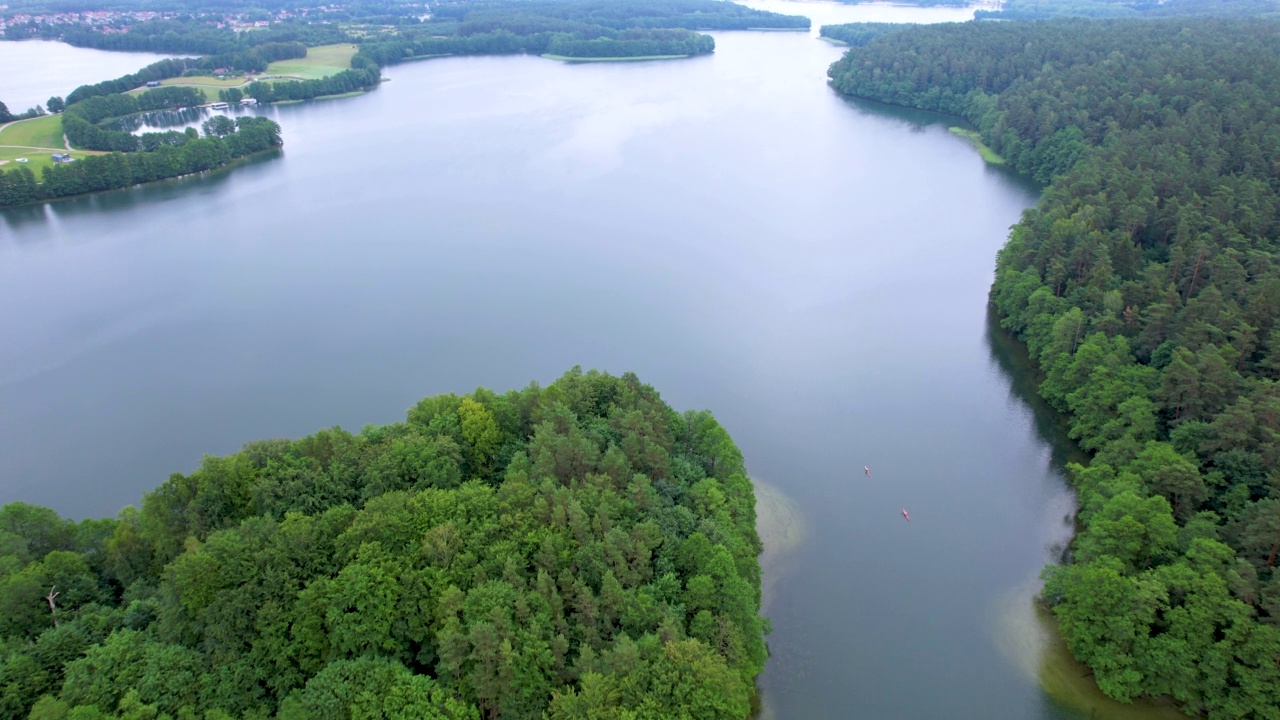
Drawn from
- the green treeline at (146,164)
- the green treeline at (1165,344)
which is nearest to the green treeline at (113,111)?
the green treeline at (146,164)

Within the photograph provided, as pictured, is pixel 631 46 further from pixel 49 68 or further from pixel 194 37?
pixel 49 68

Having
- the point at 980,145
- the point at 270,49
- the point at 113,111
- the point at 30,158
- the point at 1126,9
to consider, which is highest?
the point at 1126,9

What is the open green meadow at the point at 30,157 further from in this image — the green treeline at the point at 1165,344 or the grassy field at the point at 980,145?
the grassy field at the point at 980,145

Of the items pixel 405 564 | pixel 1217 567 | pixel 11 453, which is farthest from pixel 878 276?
pixel 11 453

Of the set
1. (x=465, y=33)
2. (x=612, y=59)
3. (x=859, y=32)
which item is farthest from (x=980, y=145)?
(x=465, y=33)

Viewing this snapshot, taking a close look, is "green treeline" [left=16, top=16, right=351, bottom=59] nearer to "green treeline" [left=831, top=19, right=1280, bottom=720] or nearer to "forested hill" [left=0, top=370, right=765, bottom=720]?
"forested hill" [left=0, top=370, right=765, bottom=720]

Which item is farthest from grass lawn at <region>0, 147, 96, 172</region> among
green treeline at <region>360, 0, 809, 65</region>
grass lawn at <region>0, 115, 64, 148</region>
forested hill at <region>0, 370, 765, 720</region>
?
forested hill at <region>0, 370, 765, 720</region>
